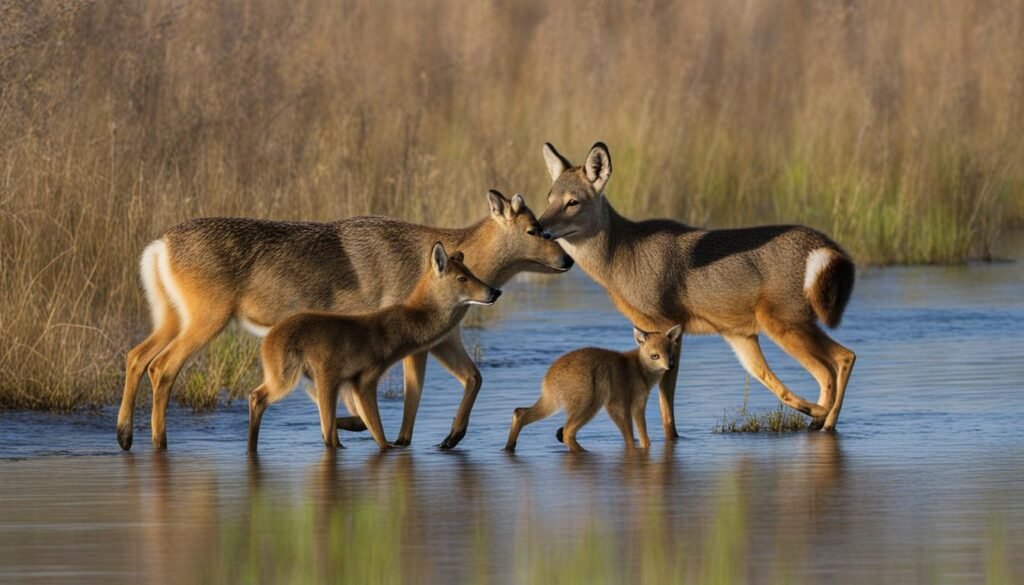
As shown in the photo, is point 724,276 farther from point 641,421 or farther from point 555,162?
point 641,421

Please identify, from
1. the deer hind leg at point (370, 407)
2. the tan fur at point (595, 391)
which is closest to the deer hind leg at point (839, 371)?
the tan fur at point (595, 391)

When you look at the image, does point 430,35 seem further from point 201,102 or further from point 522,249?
point 522,249

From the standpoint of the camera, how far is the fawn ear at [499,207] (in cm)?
1267

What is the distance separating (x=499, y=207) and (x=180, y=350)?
6.84ft

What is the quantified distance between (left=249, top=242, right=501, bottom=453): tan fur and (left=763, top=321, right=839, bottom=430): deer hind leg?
190 cm

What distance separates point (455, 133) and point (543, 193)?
139cm

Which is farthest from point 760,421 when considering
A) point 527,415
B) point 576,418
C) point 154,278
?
point 154,278

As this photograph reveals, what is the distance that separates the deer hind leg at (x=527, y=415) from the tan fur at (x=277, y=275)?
1.82 ft

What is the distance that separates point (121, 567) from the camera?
7566mm

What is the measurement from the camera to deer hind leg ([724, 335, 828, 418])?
1236 centimetres

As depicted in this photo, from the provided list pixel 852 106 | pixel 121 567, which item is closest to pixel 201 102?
pixel 852 106

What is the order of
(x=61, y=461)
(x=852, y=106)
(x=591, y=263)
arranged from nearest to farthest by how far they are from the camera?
1. (x=61, y=461)
2. (x=591, y=263)
3. (x=852, y=106)

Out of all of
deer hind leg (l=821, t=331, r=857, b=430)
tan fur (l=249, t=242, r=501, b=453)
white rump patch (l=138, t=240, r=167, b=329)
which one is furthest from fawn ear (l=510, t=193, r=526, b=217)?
white rump patch (l=138, t=240, r=167, b=329)

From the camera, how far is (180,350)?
12016 mm
